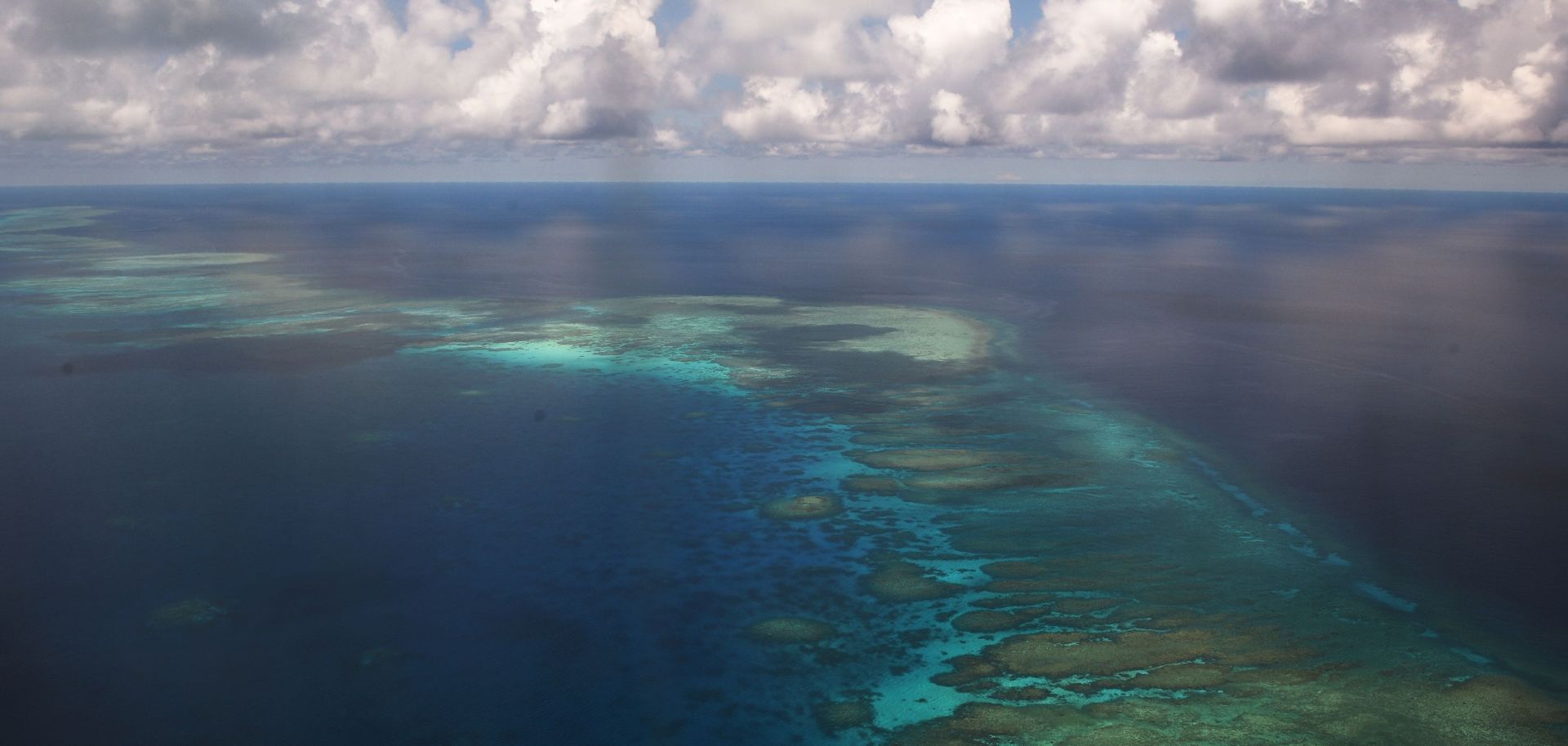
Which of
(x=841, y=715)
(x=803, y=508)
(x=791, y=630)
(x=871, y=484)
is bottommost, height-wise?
(x=841, y=715)

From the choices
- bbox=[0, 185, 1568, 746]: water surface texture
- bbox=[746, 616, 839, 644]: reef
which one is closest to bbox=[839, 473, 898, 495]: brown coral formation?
bbox=[0, 185, 1568, 746]: water surface texture

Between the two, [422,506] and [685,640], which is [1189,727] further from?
[422,506]

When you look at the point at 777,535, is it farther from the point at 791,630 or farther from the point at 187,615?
the point at 187,615

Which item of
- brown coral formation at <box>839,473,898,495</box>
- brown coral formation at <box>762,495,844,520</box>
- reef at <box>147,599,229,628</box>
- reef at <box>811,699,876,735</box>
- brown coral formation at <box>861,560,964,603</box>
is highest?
brown coral formation at <box>839,473,898,495</box>

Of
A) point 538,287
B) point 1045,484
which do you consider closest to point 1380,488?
point 1045,484

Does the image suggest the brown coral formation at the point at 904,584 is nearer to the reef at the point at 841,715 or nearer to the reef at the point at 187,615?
the reef at the point at 841,715

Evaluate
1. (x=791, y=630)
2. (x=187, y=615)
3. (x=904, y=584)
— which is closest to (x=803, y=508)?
(x=904, y=584)

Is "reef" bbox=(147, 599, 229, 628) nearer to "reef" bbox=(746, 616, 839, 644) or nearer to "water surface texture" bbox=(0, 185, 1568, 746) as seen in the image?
"water surface texture" bbox=(0, 185, 1568, 746)

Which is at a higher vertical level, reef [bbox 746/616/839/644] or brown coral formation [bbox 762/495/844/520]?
brown coral formation [bbox 762/495/844/520]

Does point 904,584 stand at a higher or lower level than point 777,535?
lower
